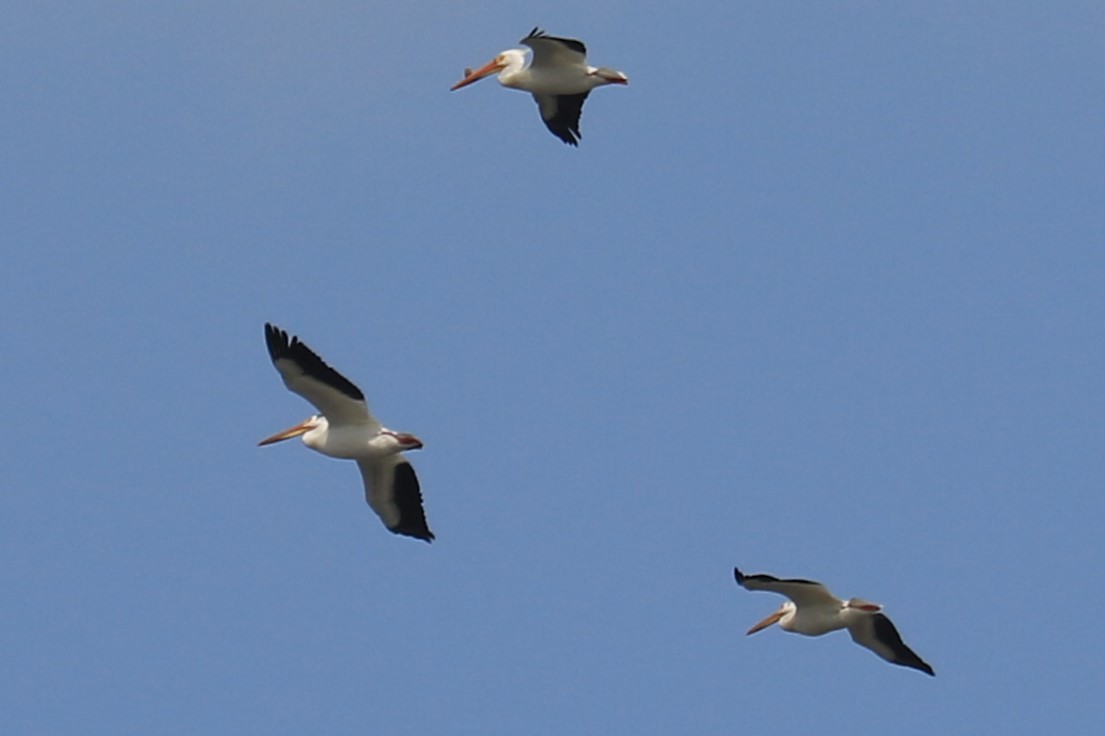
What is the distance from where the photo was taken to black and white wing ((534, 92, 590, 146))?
86.4 feet

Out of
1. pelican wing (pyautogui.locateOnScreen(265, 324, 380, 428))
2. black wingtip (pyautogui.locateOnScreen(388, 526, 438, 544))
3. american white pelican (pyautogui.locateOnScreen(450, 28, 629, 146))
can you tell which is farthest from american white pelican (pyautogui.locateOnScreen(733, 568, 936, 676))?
american white pelican (pyautogui.locateOnScreen(450, 28, 629, 146))

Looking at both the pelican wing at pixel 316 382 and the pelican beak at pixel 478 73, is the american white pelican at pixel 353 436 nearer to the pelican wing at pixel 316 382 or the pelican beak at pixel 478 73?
the pelican wing at pixel 316 382

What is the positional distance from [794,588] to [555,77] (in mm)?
6580

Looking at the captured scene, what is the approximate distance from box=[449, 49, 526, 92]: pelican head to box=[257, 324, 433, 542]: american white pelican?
5.40 m

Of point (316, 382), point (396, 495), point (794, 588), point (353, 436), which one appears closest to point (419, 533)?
point (396, 495)

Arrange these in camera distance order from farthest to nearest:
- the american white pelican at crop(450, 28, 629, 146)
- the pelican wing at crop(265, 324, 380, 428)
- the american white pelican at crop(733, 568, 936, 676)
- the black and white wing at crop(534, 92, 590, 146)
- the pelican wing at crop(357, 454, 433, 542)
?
the black and white wing at crop(534, 92, 590, 146) < the american white pelican at crop(450, 28, 629, 146) < the pelican wing at crop(357, 454, 433, 542) < the american white pelican at crop(733, 568, 936, 676) < the pelican wing at crop(265, 324, 380, 428)

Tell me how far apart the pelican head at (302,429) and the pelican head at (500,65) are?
5.34 m

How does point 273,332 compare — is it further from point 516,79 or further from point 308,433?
point 516,79

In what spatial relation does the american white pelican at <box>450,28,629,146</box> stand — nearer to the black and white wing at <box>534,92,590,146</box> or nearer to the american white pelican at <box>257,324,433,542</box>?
the black and white wing at <box>534,92,590,146</box>

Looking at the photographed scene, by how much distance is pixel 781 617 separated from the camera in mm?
23828

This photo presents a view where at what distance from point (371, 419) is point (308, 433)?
0.78 meters

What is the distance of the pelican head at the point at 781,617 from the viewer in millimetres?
23547

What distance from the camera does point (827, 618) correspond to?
23047 millimetres

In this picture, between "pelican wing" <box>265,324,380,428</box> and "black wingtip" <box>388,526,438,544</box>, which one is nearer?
"pelican wing" <box>265,324,380,428</box>
